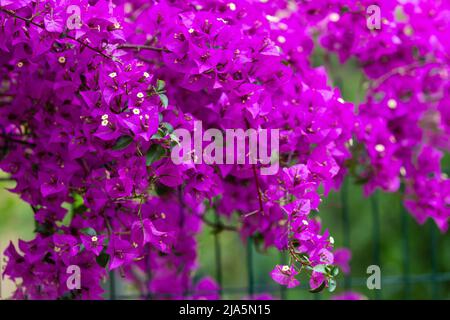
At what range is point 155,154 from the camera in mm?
1146

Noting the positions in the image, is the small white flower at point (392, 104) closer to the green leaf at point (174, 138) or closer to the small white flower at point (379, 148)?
the small white flower at point (379, 148)

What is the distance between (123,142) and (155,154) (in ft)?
0.20

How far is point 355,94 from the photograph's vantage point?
11.5ft

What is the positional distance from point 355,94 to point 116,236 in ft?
8.36

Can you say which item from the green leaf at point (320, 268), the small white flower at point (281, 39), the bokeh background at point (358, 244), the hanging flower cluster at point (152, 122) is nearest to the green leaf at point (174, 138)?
the hanging flower cluster at point (152, 122)

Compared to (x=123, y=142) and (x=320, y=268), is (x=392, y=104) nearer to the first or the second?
(x=320, y=268)

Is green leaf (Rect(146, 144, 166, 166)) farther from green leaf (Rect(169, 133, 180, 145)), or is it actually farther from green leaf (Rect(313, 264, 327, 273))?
green leaf (Rect(313, 264, 327, 273))

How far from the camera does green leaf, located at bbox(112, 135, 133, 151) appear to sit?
113 centimetres

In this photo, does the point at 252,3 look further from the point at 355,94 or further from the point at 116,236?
the point at 355,94

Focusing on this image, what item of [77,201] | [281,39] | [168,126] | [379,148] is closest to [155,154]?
[168,126]

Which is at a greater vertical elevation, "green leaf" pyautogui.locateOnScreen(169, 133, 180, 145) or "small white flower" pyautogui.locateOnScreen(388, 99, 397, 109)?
"small white flower" pyautogui.locateOnScreen(388, 99, 397, 109)

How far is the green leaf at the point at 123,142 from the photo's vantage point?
1.13 metres

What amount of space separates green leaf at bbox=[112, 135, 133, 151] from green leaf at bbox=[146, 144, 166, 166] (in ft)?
0.14

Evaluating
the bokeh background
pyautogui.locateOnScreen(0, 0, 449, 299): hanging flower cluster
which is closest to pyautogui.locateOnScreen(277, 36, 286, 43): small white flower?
pyautogui.locateOnScreen(0, 0, 449, 299): hanging flower cluster
